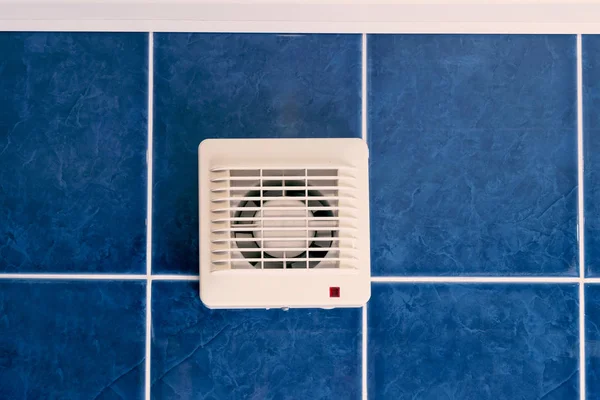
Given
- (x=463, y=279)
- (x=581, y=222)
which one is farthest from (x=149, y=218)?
(x=581, y=222)

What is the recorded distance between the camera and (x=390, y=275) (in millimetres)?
1069

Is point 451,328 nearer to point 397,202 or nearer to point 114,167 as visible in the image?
point 397,202

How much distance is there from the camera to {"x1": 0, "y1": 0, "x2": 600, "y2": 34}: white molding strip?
1.04 metres

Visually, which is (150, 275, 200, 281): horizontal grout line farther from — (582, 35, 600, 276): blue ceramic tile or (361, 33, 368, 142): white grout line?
(582, 35, 600, 276): blue ceramic tile

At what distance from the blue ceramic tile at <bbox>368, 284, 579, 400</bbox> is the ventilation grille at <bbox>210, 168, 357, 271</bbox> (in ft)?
0.63

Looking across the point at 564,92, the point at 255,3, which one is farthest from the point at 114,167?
the point at 564,92

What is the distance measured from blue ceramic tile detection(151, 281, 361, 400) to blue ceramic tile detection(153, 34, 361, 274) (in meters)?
0.21

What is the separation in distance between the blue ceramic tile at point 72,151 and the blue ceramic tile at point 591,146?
2.72 feet

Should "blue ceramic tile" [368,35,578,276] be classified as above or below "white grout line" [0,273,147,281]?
above

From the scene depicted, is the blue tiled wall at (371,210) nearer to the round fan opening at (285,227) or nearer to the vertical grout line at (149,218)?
the vertical grout line at (149,218)

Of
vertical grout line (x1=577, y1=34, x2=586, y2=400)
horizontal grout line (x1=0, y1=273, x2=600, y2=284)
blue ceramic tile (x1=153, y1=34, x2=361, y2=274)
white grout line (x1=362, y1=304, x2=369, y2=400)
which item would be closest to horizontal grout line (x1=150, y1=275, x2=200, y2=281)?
horizontal grout line (x1=0, y1=273, x2=600, y2=284)

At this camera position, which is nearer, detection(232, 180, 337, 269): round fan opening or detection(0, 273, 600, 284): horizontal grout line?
detection(232, 180, 337, 269): round fan opening

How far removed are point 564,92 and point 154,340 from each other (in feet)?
2.93

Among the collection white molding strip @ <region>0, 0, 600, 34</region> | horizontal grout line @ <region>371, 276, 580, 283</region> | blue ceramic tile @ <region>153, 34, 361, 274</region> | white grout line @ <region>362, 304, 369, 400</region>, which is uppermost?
white molding strip @ <region>0, 0, 600, 34</region>
